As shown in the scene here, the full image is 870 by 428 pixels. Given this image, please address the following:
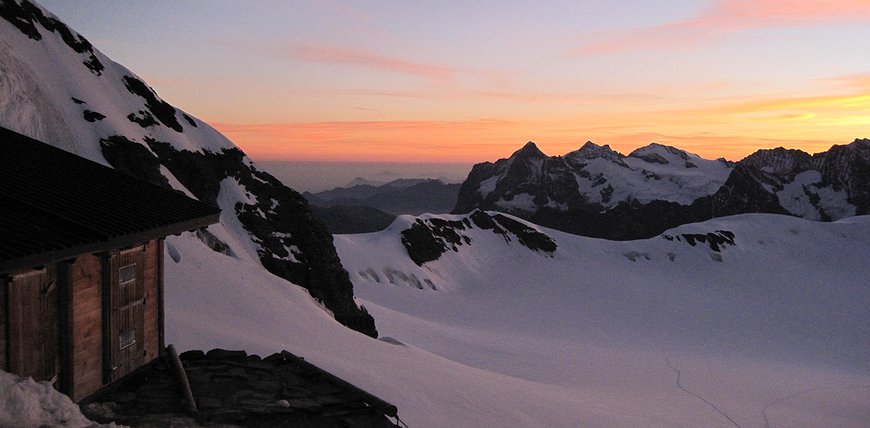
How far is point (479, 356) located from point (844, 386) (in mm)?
26599

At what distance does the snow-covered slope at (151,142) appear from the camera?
29766 millimetres

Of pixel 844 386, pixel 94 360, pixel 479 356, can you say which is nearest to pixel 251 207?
pixel 479 356

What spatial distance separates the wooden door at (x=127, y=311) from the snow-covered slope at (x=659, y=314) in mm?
12213

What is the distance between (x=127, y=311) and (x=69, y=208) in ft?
6.68

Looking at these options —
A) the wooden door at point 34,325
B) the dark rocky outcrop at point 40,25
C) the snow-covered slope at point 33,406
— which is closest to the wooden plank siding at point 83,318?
the wooden door at point 34,325

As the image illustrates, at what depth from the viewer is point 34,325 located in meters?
7.93

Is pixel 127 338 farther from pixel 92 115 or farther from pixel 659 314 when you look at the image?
pixel 659 314

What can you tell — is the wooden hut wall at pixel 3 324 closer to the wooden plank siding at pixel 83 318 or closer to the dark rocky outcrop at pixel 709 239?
the wooden plank siding at pixel 83 318

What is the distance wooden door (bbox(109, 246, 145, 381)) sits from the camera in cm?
965

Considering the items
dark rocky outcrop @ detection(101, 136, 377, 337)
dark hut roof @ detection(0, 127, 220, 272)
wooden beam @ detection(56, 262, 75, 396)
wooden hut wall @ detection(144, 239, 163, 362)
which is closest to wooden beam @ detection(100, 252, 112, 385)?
dark hut roof @ detection(0, 127, 220, 272)

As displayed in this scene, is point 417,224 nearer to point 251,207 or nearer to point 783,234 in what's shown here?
point 251,207

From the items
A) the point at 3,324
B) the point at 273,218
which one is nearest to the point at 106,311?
the point at 3,324

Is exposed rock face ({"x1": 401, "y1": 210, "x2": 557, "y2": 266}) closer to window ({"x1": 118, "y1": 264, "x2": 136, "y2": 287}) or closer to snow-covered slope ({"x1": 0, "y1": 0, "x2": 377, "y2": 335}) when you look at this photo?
snow-covered slope ({"x1": 0, "y1": 0, "x2": 377, "y2": 335})

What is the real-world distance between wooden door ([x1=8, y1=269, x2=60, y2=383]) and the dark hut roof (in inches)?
24.7
